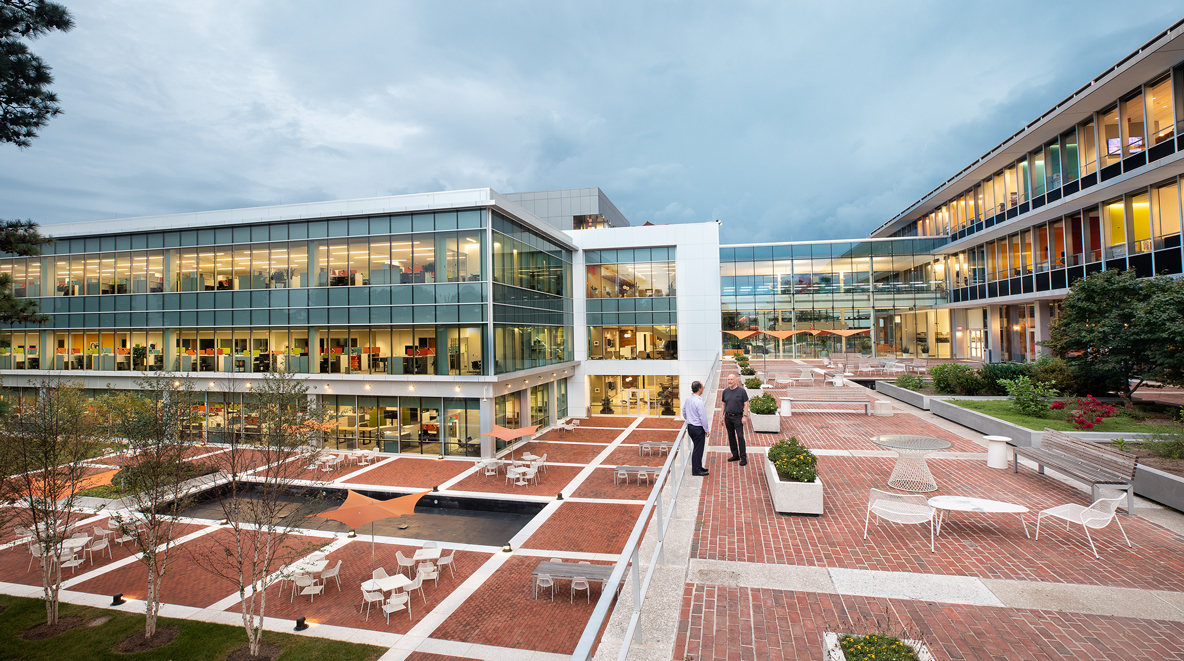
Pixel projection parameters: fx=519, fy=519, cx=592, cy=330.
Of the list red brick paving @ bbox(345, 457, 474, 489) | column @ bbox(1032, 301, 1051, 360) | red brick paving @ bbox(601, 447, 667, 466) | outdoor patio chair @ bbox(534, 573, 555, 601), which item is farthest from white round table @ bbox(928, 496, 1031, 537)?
column @ bbox(1032, 301, 1051, 360)

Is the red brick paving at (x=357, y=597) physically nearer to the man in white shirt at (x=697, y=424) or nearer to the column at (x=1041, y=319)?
the man in white shirt at (x=697, y=424)

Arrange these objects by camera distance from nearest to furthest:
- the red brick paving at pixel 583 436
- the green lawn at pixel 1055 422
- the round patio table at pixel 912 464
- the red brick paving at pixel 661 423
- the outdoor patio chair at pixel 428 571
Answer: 1. the round patio table at pixel 912 464
2. the outdoor patio chair at pixel 428 571
3. the green lawn at pixel 1055 422
4. the red brick paving at pixel 583 436
5. the red brick paving at pixel 661 423

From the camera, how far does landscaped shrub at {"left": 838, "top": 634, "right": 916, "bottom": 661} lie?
11.9 ft

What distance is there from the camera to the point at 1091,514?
7.20 m

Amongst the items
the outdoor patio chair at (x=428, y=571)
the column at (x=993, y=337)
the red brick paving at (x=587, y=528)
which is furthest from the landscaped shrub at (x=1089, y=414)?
the column at (x=993, y=337)

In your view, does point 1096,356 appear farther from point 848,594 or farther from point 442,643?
point 442,643

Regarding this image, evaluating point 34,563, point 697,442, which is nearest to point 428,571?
point 697,442

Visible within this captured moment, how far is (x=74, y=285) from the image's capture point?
93.8 ft

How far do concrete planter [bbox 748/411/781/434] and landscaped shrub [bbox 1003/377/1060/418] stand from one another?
6847mm

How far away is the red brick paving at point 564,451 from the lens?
2334cm

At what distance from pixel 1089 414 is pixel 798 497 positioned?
10.4m

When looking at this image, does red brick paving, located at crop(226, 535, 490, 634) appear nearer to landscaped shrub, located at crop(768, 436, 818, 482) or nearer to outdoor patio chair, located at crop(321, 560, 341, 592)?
outdoor patio chair, located at crop(321, 560, 341, 592)

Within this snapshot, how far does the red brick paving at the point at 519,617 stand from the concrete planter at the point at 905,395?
1420cm

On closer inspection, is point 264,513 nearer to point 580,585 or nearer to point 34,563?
point 580,585
